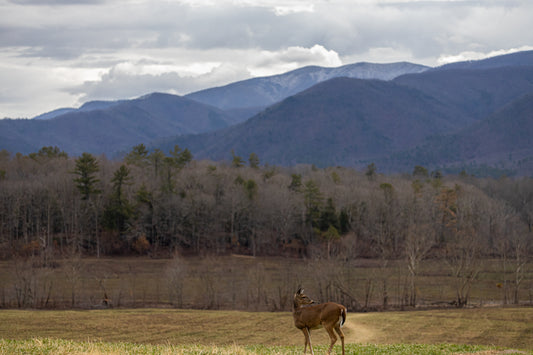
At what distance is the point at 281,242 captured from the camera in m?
103

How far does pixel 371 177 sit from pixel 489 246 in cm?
6004

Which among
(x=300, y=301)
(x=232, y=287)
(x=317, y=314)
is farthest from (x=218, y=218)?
(x=317, y=314)

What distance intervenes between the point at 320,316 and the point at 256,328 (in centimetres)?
3061

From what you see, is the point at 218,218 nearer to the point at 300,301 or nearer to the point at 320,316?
the point at 300,301

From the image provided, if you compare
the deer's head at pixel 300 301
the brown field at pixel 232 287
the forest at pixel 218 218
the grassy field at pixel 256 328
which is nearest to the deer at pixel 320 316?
the deer's head at pixel 300 301

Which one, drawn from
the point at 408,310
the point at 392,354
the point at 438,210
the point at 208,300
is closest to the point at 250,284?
the point at 208,300

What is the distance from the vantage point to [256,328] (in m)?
45.8

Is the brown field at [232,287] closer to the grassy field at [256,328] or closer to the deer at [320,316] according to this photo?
the grassy field at [256,328]

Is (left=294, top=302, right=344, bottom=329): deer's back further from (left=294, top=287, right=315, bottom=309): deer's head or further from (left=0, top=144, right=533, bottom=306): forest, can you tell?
(left=0, top=144, right=533, bottom=306): forest

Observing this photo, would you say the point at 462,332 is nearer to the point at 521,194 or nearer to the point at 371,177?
the point at 521,194

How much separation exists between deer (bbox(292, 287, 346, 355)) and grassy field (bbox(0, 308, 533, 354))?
19.0 metres

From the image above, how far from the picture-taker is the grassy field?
130 feet

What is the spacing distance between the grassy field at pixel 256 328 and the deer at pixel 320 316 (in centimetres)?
1897

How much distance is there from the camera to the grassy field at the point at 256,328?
130 ft
